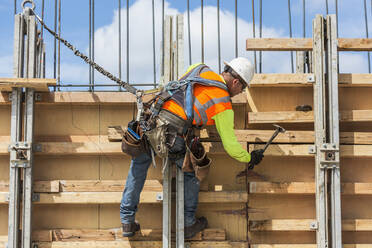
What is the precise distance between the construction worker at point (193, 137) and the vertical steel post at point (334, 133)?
0.98 metres

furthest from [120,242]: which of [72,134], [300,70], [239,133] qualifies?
[300,70]

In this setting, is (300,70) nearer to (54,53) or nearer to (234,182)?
Answer: (234,182)

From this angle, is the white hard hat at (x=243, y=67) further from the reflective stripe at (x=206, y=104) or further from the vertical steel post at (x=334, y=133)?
the vertical steel post at (x=334, y=133)

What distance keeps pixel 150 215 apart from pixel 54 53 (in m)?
2.66

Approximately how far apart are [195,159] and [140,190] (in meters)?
0.82

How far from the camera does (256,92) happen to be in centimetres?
579

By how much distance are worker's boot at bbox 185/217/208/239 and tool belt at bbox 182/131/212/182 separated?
65 centimetres

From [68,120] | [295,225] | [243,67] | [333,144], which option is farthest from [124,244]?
[333,144]

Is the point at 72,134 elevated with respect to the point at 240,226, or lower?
elevated

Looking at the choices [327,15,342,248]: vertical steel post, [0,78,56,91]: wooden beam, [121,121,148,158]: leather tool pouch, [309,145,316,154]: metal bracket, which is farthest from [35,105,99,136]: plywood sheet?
[327,15,342,248]: vertical steel post

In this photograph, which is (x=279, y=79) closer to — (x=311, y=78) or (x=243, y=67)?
(x=311, y=78)

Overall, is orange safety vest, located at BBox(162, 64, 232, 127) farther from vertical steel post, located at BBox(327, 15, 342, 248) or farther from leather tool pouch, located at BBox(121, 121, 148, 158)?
vertical steel post, located at BBox(327, 15, 342, 248)

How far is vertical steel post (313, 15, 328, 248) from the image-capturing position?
17.7 feet

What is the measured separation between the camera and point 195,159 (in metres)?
5.02
